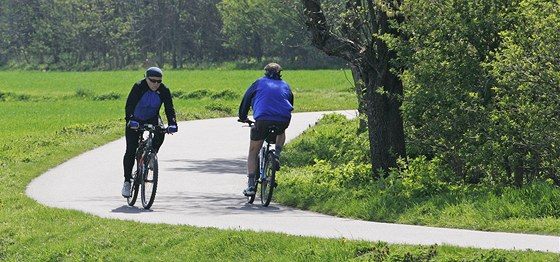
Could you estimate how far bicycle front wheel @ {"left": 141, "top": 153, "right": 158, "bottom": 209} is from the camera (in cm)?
1452

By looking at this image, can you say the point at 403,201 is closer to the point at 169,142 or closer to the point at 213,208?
the point at 213,208

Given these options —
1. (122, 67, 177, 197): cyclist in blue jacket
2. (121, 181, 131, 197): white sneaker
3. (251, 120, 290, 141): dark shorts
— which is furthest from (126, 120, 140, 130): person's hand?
(251, 120, 290, 141): dark shorts

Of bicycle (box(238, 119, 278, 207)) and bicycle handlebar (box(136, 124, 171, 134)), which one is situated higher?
bicycle handlebar (box(136, 124, 171, 134))

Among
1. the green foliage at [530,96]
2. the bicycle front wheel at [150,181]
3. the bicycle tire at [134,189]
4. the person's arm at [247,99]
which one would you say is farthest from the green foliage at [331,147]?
the green foliage at [530,96]

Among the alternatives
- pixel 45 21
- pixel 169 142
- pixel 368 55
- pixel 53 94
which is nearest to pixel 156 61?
pixel 45 21

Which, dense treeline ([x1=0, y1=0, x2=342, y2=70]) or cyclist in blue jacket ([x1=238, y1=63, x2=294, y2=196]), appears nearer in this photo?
cyclist in blue jacket ([x1=238, y1=63, x2=294, y2=196])

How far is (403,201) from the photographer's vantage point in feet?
44.5

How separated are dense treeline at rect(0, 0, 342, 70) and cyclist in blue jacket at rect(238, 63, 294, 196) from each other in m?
99.9

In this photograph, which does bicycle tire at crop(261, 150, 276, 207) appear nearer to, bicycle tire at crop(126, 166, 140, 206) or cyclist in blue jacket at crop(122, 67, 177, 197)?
cyclist in blue jacket at crop(122, 67, 177, 197)

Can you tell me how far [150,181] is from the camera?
14.7 metres

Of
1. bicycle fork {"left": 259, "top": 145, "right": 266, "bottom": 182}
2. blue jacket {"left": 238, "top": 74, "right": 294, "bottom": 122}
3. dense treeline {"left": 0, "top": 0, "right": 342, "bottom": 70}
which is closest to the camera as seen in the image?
blue jacket {"left": 238, "top": 74, "right": 294, "bottom": 122}

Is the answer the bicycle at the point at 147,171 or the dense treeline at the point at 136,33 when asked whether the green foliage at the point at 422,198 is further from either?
the dense treeline at the point at 136,33

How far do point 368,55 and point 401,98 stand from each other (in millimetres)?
828

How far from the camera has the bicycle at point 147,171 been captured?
47.7 ft
